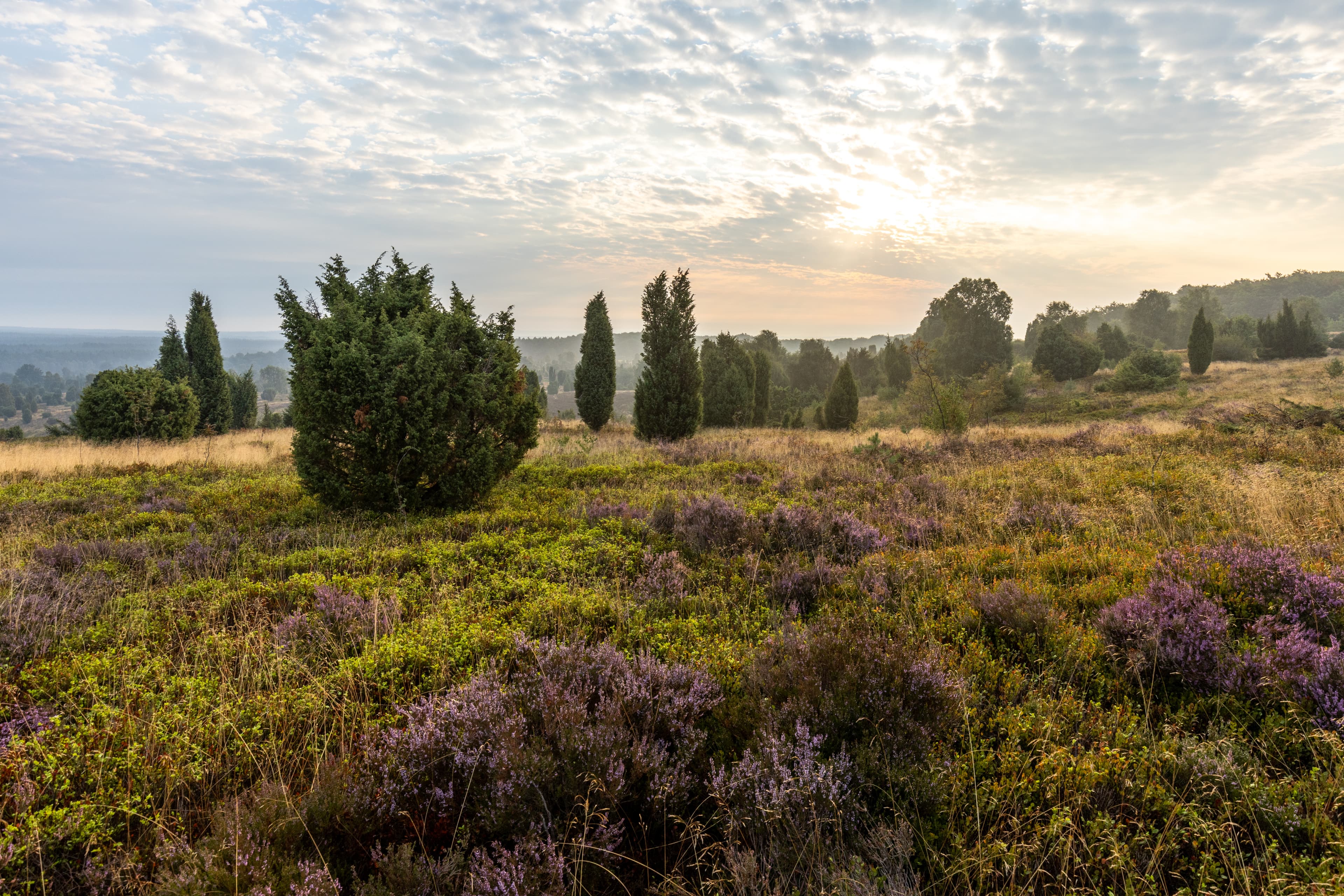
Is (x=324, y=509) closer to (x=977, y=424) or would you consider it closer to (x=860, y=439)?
(x=860, y=439)

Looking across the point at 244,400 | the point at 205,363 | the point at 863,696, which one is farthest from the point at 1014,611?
the point at 244,400

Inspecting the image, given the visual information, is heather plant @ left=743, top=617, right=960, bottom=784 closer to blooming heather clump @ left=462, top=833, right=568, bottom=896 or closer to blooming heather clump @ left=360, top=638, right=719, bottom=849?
blooming heather clump @ left=360, top=638, right=719, bottom=849

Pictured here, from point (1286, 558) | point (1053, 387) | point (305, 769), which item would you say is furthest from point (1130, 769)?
point (1053, 387)

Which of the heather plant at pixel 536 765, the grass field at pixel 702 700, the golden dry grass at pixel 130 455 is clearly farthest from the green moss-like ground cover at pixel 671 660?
the golden dry grass at pixel 130 455

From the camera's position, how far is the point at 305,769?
2.54 meters

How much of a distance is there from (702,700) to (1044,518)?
575 cm

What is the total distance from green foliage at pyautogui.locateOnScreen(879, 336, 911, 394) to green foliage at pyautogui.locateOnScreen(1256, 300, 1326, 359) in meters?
27.1

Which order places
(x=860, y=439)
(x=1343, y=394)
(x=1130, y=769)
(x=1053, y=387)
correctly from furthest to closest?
(x=1053, y=387)
(x=1343, y=394)
(x=860, y=439)
(x=1130, y=769)

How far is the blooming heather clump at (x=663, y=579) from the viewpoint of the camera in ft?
14.5

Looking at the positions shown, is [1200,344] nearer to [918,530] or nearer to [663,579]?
[918,530]

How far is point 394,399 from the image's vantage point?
6.74 metres

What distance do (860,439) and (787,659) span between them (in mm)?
17304

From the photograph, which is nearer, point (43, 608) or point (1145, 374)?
point (43, 608)

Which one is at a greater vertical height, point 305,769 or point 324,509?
point 324,509
